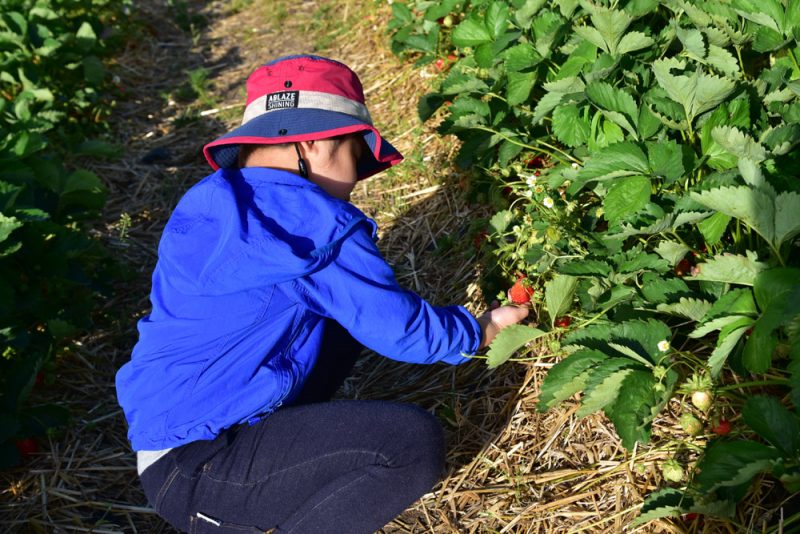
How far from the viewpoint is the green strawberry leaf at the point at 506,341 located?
2.07 metres

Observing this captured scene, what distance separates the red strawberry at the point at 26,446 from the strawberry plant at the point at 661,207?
1.57 metres

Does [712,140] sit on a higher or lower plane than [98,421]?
higher

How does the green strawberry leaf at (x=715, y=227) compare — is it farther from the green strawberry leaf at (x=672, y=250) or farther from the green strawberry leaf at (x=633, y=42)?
the green strawberry leaf at (x=633, y=42)

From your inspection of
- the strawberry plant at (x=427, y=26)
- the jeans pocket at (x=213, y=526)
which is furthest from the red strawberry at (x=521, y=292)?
the strawberry plant at (x=427, y=26)

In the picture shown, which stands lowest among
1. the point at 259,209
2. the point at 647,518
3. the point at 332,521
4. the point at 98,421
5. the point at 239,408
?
the point at 98,421

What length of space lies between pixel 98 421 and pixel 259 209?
49.6 inches

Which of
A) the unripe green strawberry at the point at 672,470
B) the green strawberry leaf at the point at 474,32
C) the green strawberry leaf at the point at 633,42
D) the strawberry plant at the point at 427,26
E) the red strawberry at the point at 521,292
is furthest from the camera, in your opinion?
the strawberry plant at the point at 427,26

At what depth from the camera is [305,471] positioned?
2.01 metres

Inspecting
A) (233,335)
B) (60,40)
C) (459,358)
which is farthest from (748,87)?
(60,40)

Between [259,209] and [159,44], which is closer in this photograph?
[259,209]

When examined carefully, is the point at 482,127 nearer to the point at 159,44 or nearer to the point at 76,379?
the point at 76,379

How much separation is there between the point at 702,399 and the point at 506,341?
18.2 inches

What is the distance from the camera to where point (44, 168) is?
3.35 m

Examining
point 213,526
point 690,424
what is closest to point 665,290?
point 690,424
